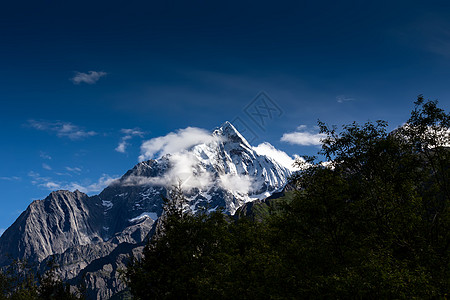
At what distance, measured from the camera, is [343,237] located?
26.2 meters

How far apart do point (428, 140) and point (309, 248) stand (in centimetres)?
1717

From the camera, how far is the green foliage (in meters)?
20.3

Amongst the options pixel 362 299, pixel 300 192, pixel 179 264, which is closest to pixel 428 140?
pixel 300 192

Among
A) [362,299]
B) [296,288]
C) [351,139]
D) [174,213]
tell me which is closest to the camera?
[362,299]

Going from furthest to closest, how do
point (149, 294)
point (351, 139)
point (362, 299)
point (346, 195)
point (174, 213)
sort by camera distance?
point (174, 213), point (351, 139), point (149, 294), point (346, 195), point (362, 299)

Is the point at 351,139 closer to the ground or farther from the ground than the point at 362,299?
farther from the ground

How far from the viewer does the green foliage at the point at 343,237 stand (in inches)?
800

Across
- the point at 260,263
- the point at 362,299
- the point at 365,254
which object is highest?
the point at 260,263

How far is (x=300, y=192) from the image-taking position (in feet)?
103

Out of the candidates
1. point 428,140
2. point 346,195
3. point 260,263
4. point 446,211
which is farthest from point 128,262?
point 428,140

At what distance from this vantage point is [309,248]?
25578 mm

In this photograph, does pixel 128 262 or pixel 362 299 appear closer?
pixel 362 299

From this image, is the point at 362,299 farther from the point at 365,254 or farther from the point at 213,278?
the point at 213,278

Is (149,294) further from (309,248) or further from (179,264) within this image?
(309,248)
